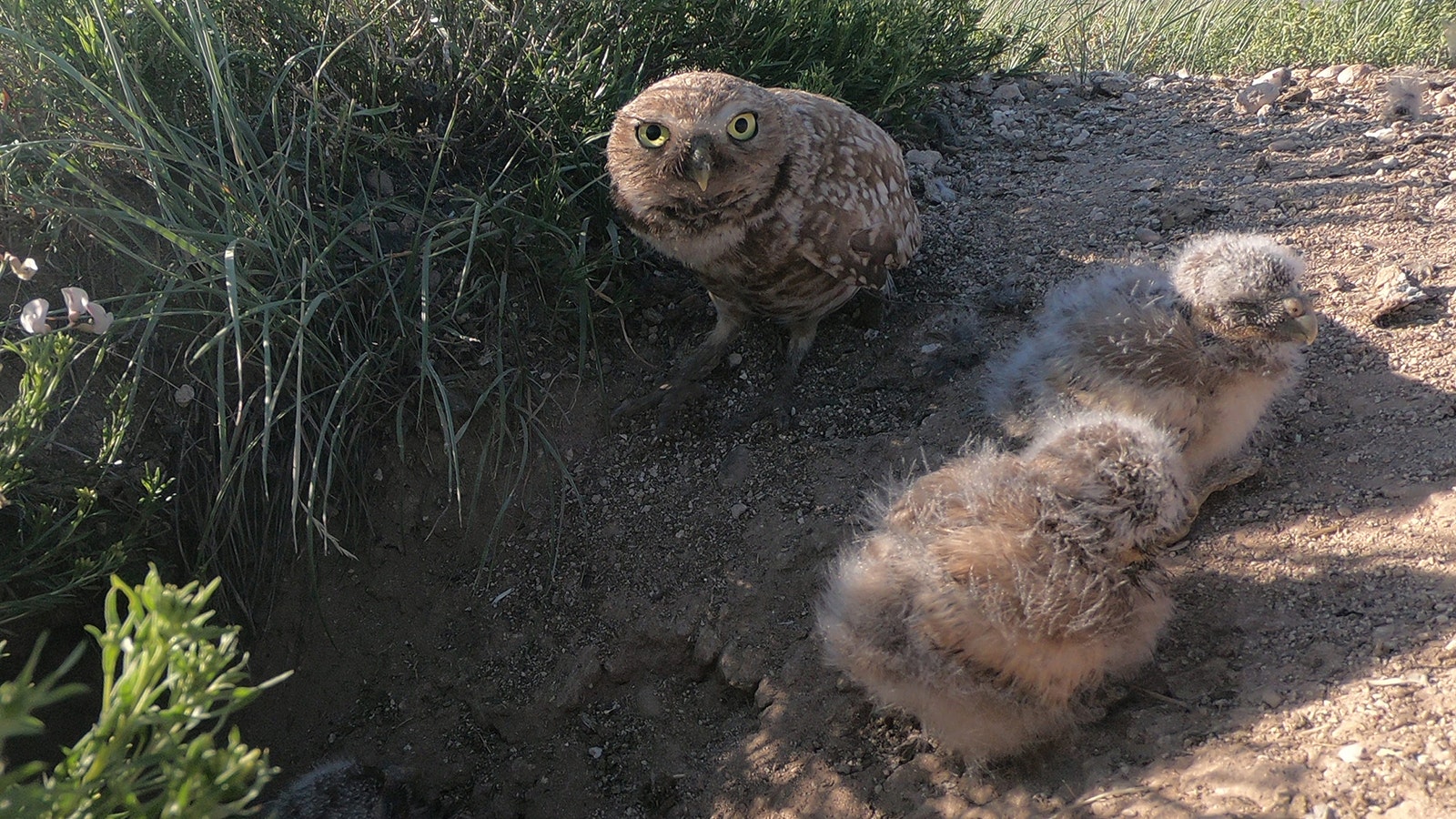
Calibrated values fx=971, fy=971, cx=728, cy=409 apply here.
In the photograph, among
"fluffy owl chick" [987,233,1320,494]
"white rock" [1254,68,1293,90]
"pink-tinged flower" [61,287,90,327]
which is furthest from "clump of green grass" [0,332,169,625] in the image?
"white rock" [1254,68,1293,90]

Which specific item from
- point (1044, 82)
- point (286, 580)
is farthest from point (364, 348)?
point (1044, 82)

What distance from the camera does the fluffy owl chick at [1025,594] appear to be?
7.68 feet

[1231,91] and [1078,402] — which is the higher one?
[1231,91]

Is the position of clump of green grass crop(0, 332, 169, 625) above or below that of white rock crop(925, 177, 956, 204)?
below

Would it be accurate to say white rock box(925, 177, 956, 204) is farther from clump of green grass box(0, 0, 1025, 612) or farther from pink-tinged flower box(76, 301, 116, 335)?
pink-tinged flower box(76, 301, 116, 335)

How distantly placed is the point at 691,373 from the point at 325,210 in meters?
1.55

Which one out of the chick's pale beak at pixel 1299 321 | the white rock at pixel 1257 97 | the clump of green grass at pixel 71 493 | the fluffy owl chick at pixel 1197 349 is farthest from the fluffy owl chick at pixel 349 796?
the white rock at pixel 1257 97

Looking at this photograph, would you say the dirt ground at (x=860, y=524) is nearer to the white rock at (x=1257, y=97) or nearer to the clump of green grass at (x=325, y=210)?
the white rock at (x=1257, y=97)

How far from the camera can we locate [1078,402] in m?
3.29

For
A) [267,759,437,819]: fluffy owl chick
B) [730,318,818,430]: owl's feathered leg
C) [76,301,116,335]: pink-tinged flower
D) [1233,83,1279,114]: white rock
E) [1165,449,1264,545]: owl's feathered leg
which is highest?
[1233,83,1279,114]: white rock

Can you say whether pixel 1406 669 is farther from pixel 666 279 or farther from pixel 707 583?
pixel 666 279

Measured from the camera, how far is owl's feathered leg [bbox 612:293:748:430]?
3950mm

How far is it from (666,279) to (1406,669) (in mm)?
3059

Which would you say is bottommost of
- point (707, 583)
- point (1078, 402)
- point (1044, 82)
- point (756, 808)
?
point (756, 808)
